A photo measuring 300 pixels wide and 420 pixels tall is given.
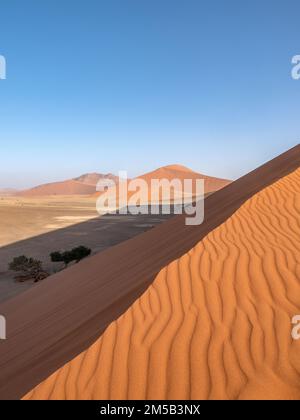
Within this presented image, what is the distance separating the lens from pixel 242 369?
2.53 m

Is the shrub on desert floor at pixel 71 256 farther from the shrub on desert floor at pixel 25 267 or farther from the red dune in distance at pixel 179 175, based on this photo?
the red dune in distance at pixel 179 175

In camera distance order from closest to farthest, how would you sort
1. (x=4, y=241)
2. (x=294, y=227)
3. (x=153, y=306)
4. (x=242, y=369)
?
(x=242, y=369) < (x=153, y=306) < (x=294, y=227) < (x=4, y=241)

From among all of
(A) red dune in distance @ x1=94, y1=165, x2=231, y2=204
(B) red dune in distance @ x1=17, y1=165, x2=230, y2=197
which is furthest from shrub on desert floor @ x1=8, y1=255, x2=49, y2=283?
(A) red dune in distance @ x1=94, y1=165, x2=231, y2=204

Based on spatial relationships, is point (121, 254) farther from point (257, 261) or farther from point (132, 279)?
point (257, 261)

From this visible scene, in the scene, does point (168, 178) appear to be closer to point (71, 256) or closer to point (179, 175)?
point (179, 175)

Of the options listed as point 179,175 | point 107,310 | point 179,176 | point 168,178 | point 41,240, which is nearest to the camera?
point 107,310

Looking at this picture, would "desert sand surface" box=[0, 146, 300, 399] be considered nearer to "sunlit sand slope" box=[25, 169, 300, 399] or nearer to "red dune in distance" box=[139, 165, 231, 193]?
"sunlit sand slope" box=[25, 169, 300, 399]

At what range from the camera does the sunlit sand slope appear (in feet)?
8.14

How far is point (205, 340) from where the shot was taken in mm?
2971

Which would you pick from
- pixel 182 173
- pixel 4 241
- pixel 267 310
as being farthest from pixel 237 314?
pixel 182 173

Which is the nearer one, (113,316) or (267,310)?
(267,310)

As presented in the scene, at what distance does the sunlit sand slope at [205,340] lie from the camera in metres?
2.48

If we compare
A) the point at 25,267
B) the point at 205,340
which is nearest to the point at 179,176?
the point at 25,267

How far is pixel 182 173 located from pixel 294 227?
113169 millimetres
